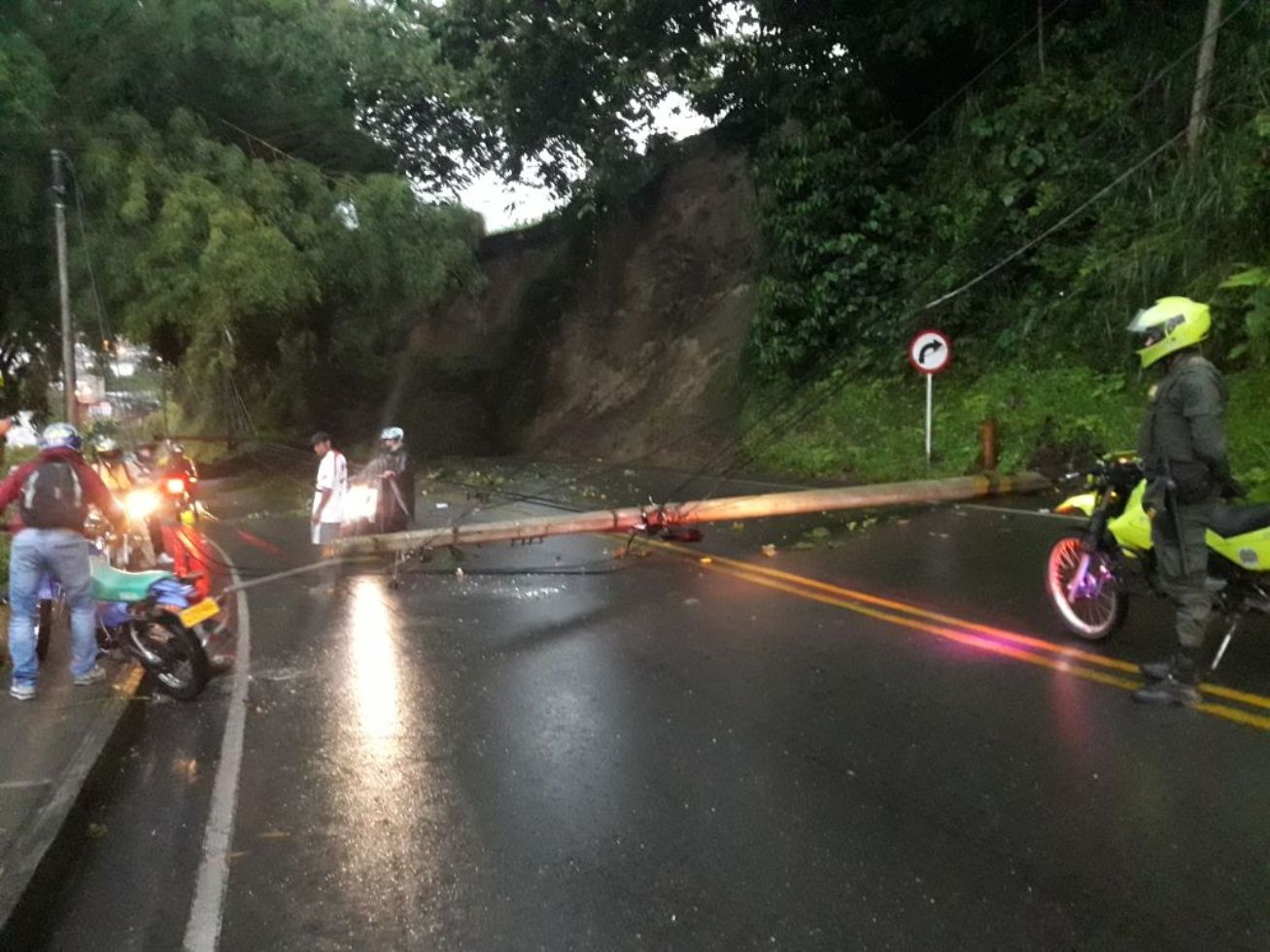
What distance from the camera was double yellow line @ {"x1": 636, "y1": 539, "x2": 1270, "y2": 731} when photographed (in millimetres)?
6066

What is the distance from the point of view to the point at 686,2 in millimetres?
22625

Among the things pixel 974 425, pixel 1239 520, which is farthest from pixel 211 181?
pixel 1239 520

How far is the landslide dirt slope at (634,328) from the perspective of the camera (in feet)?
85.4

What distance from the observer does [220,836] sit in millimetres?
5113

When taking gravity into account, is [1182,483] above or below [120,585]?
above

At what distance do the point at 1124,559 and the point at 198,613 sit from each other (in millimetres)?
6034

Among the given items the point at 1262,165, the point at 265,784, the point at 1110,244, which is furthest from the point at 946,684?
the point at 1110,244

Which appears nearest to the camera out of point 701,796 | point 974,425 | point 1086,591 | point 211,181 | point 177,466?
point 701,796

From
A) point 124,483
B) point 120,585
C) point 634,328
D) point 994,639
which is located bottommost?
point 994,639

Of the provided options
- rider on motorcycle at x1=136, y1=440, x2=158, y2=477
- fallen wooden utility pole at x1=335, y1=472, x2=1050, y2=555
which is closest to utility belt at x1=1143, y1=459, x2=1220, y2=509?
fallen wooden utility pole at x1=335, y1=472, x2=1050, y2=555

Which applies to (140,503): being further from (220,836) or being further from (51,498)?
(220,836)

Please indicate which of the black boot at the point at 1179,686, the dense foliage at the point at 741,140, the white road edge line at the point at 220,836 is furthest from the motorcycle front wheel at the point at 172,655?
the dense foliage at the point at 741,140

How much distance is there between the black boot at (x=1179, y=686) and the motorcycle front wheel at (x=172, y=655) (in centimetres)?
577

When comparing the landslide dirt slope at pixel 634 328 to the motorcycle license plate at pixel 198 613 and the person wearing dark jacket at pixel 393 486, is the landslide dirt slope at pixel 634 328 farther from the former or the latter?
the motorcycle license plate at pixel 198 613
